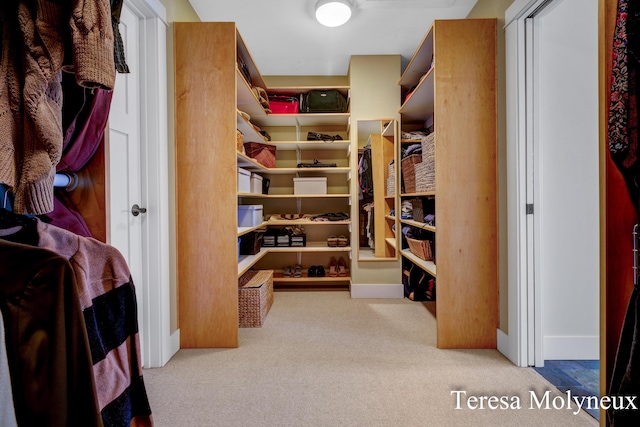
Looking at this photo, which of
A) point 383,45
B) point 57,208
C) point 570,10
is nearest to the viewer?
point 57,208

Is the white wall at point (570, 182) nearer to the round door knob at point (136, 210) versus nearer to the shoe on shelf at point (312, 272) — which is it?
the shoe on shelf at point (312, 272)

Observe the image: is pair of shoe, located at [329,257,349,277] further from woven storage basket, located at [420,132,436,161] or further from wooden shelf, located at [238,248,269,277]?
woven storage basket, located at [420,132,436,161]

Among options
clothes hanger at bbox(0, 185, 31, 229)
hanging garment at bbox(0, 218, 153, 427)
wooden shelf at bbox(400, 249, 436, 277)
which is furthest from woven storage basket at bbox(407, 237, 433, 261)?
clothes hanger at bbox(0, 185, 31, 229)

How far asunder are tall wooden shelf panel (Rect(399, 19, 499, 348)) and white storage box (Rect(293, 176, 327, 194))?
162cm

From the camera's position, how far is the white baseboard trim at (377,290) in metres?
3.27

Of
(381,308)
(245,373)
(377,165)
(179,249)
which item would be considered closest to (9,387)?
(245,373)

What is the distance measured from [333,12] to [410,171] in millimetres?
1451

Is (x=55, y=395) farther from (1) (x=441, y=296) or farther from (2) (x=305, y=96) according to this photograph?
(2) (x=305, y=96)

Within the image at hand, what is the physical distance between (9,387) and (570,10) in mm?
2978

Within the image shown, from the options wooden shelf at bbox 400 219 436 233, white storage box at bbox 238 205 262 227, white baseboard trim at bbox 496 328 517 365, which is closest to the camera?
white baseboard trim at bbox 496 328 517 365

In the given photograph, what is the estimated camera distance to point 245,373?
1.83m

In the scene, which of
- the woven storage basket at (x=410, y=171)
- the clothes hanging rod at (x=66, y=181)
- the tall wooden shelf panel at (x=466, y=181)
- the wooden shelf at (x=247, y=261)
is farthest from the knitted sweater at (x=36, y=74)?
the woven storage basket at (x=410, y=171)

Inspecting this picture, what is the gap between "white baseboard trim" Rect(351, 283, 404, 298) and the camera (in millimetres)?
3271

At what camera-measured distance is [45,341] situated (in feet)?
1.84
